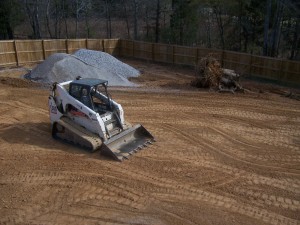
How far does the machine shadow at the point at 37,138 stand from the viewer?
35.1 feet

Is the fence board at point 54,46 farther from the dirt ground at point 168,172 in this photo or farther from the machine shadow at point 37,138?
the machine shadow at point 37,138

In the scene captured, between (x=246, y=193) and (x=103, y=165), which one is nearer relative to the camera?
(x=246, y=193)

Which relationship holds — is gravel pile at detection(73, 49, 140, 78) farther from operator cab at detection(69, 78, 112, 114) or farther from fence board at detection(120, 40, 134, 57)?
operator cab at detection(69, 78, 112, 114)

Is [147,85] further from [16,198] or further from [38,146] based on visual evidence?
[16,198]

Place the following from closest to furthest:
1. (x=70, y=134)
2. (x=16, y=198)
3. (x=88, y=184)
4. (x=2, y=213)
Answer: (x=2, y=213)
(x=16, y=198)
(x=88, y=184)
(x=70, y=134)

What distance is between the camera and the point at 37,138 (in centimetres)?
1165

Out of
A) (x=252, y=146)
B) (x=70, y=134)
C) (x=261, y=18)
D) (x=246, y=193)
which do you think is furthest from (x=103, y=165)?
(x=261, y=18)

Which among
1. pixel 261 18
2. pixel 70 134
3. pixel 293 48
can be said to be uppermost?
pixel 261 18

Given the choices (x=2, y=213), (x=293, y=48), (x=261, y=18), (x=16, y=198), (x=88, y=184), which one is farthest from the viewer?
(x=261, y=18)

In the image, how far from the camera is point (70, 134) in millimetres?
10844

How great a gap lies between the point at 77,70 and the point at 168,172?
11.8 metres

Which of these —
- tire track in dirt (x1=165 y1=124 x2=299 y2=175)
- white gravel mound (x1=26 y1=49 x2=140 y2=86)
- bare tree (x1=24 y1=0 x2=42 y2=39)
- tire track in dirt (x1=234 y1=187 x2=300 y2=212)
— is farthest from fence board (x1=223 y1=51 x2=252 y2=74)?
bare tree (x1=24 y1=0 x2=42 y2=39)

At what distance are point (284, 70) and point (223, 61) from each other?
14.0 feet

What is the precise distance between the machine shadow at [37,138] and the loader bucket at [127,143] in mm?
268
